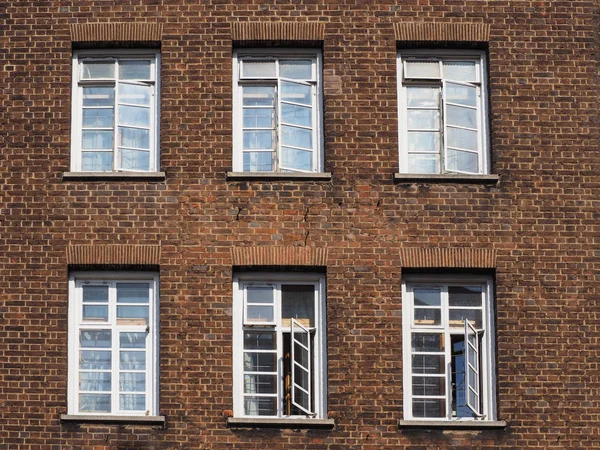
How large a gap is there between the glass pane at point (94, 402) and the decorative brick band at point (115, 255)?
73.8 inches

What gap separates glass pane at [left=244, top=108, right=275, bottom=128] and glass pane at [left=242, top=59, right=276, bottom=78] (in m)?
0.51

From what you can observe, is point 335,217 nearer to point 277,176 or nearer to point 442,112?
point 277,176

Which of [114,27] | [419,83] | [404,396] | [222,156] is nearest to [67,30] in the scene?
[114,27]

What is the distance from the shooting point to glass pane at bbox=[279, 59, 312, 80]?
76.0ft

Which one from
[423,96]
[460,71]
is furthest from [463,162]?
[460,71]

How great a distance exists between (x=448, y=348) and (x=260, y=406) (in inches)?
111

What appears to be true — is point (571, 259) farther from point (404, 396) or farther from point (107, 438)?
point (107, 438)

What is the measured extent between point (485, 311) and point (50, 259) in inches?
246

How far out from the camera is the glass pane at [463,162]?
23.0m

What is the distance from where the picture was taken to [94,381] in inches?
870

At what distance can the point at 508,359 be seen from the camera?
72.0 feet

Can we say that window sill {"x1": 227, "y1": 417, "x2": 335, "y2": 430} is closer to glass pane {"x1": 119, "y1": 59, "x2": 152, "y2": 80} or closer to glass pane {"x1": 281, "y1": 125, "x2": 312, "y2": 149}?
glass pane {"x1": 281, "y1": 125, "x2": 312, "y2": 149}

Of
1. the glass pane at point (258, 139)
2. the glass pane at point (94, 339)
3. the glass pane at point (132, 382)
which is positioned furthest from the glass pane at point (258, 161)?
the glass pane at point (132, 382)

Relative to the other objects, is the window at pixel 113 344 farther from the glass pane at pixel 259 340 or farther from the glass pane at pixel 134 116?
the glass pane at pixel 134 116
